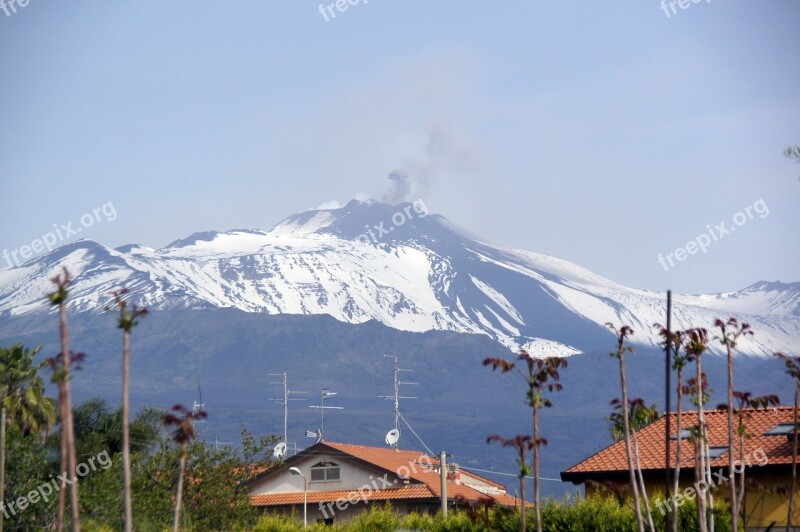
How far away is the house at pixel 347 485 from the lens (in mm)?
53812

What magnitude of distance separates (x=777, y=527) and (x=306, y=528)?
43.2 feet

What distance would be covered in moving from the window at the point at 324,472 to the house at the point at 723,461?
22900 mm

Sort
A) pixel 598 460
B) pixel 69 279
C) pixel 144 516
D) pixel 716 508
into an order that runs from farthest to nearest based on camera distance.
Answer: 1. pixel 598 460
2. pixel 144 516
3. pixel 716 508
4. pixel 69 279

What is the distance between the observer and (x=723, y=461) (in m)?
32.7

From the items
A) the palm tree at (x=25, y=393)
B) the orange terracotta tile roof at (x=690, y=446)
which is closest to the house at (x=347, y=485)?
the palm tree at (x=25, y=393)

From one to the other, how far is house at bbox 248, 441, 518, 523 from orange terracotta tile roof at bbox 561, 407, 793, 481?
56.2ft

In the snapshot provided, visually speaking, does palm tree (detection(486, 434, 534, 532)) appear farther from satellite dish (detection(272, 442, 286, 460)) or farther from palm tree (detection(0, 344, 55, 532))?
satellite dish (detection(272, 442, 286, 460))

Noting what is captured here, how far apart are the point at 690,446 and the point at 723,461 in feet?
9.35

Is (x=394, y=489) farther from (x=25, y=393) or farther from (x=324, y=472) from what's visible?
(x=25, y=393)

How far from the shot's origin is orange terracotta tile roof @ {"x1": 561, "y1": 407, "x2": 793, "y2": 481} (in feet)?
108

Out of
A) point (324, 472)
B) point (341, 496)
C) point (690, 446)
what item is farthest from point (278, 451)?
point (690, 446)

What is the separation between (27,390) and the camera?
42.8 meters

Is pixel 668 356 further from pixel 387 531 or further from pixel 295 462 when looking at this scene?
pixel 295 462

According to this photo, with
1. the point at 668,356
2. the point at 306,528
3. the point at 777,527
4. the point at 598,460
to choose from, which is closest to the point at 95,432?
the point at 306,528
